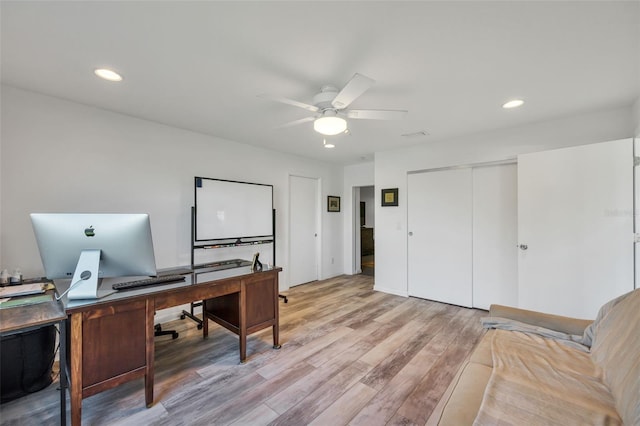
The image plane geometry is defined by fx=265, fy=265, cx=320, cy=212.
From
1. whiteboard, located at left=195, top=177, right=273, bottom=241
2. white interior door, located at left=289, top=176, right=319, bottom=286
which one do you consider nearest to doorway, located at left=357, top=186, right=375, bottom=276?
white interior door, located at left=289, top=176, right=319, bottom=286

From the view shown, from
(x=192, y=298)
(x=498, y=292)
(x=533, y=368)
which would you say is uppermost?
(x=192, y=298)

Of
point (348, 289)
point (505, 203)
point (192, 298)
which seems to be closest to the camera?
point (192, 298)

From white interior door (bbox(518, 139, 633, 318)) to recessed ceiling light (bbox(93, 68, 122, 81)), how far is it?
402cm

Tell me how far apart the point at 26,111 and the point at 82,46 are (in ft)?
4.14

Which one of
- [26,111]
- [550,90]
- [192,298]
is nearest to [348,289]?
[192,298]

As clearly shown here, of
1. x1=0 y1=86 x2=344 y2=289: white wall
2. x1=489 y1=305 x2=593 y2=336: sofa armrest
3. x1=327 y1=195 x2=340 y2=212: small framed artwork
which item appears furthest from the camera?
x1=327 y1=195 x2=340 y2=212: small framed artwork

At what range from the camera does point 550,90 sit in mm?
2359

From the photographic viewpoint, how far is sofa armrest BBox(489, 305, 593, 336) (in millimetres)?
1797

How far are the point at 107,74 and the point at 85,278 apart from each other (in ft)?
5.15

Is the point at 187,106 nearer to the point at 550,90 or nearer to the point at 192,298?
the point at 192,298

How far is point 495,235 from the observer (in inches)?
139

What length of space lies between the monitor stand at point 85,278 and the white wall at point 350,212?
4602 mm

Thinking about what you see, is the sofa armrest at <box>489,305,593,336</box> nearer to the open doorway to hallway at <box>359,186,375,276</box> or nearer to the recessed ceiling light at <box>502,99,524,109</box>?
the recessed ceiling light at <box>502,99,524,109</box>

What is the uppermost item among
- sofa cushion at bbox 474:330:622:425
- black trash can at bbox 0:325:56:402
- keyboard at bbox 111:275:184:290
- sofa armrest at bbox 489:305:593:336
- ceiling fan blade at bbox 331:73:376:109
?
ceiling fan blade at bbox 331:73:376:109
